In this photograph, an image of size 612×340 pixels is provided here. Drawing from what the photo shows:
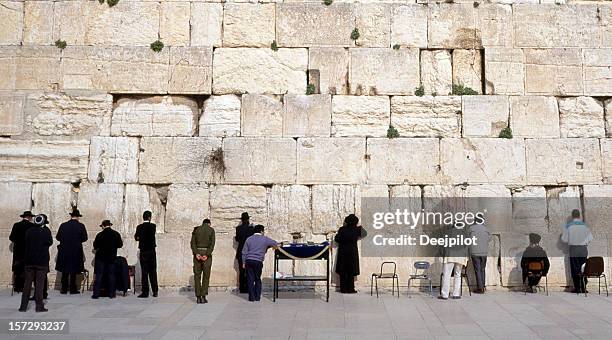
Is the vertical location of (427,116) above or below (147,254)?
above

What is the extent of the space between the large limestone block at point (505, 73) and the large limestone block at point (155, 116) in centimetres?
663

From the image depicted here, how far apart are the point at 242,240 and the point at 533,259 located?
600 centimetres

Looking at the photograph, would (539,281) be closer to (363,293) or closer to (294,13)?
(363,293)

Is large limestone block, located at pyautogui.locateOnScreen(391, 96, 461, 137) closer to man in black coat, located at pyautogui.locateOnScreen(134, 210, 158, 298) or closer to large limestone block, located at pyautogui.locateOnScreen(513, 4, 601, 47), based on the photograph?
large limestone block, located at pyautogui.locateOnScreen(513, 4, 601, 47)

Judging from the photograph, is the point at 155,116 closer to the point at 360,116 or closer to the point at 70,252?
the point at 70,252

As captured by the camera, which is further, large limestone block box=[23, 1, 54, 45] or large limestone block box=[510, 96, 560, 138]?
large limestone block box=[23, 1, 54, 45]

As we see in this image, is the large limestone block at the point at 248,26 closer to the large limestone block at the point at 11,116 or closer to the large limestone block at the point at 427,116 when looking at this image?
the large limestone block at the point at 427,116

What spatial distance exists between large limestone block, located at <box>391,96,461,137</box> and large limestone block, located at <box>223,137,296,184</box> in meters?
2.47

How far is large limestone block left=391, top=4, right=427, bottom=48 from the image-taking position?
1303 centimetres

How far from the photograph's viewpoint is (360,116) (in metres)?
12.7

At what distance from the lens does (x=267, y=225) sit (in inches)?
489

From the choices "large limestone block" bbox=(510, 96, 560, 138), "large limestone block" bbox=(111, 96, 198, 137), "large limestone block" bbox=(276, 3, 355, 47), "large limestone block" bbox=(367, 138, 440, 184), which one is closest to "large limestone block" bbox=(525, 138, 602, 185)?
"large limestone block" bbox=(510, 96, 560, 138)

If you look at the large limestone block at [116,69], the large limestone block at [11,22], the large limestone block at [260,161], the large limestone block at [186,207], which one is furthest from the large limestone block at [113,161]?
the large limestone block at [11,22]

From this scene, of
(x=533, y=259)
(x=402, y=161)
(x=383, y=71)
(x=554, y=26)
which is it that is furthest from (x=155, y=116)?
(x=554, y=26)
